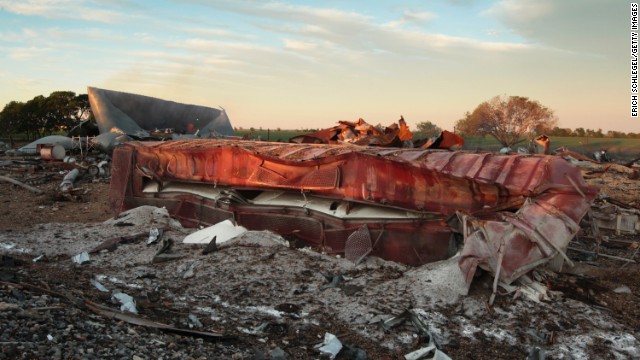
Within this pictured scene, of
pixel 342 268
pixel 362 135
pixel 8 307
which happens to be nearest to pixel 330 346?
pixel 342 268

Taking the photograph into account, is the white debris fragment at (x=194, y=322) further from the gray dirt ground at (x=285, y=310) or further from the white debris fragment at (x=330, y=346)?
the white debris fragment at (x=330, y=346)

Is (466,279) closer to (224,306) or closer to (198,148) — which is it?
(224,306)

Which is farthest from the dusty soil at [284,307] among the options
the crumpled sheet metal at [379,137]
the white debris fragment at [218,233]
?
the crumpled sheet metal at [379,137]

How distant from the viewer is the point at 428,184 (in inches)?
218

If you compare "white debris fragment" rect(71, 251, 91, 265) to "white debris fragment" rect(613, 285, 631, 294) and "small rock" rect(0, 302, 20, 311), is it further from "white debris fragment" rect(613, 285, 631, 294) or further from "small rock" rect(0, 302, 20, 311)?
"white debris fragment" rect(613, 285, 631, 294)

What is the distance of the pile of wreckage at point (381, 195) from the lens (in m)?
4.97

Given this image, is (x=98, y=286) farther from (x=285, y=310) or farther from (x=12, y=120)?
(x=12, y=120)

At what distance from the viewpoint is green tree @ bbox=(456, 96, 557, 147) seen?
37406 mm

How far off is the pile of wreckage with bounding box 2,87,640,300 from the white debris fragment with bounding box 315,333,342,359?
4.97ft

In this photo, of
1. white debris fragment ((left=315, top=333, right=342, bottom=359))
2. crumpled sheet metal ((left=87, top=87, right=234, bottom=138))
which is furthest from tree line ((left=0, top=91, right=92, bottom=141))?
white debris fragment ((left=315, top=333, right=342, bottom=359))

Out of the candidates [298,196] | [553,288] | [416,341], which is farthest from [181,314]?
[553,288]

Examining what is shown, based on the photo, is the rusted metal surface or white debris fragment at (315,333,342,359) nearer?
white debris fragment at (315,333,342,359)

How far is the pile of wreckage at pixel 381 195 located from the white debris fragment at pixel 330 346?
1.51 meters

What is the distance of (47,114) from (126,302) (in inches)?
1548
